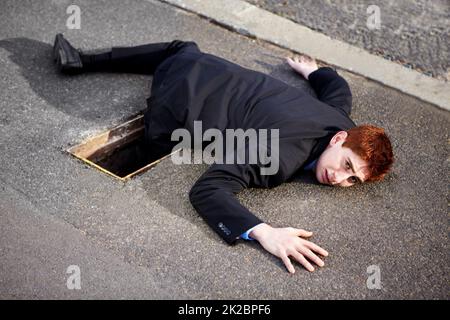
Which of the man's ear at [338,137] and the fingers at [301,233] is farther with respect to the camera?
the man's ear at [338,137]

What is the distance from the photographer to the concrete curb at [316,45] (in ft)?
15.3

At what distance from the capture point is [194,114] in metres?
3.60

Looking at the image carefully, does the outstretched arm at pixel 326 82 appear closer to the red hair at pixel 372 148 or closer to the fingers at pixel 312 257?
the red hair at pixel 372 148

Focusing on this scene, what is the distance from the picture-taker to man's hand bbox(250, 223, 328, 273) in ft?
9.75

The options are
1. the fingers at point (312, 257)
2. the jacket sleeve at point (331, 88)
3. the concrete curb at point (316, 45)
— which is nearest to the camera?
the fingers at point (312, 257)

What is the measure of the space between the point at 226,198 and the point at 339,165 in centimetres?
71

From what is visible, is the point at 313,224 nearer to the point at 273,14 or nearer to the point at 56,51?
the point at 56,51

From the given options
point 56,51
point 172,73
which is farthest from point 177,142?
point 56,51

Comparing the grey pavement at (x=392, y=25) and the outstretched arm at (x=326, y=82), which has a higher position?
the grey pavement at (x=392, y=25)

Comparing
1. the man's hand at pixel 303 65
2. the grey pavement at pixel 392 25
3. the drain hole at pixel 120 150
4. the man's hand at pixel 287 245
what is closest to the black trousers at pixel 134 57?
the drain hole at pixel 120 150

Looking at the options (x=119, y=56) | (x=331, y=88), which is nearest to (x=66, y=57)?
(x=119, y=56)

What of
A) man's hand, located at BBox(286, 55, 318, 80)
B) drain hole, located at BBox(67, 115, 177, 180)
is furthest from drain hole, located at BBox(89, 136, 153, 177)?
man's hand, located at BBox(286, 55, 318, 80)

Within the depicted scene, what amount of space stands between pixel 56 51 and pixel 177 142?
1.28 metres
